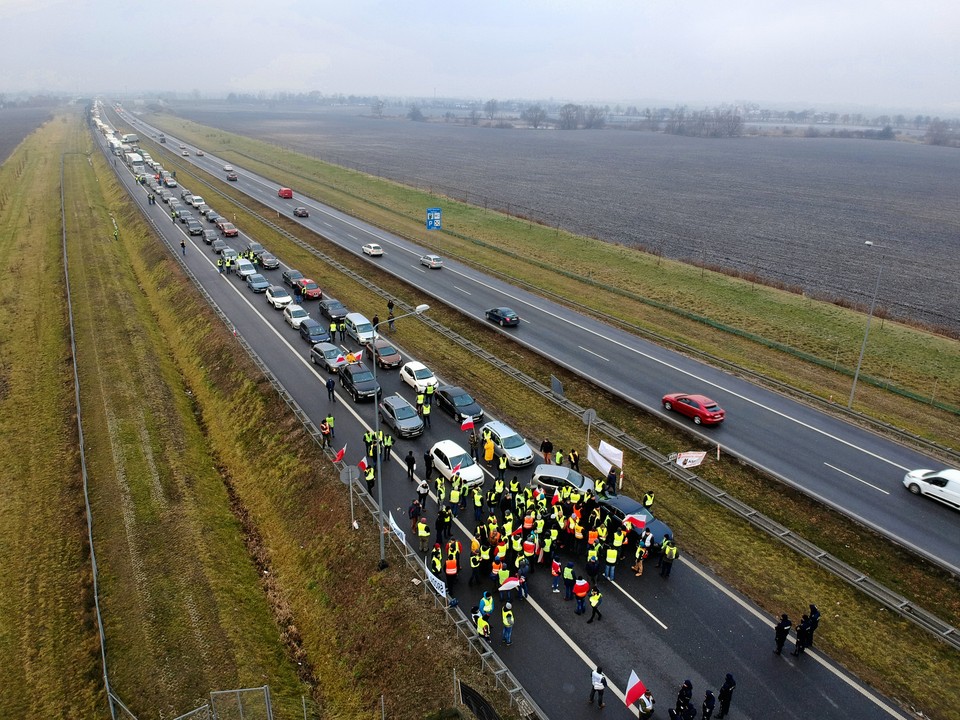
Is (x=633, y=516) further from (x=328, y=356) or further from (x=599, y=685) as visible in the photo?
(x=328, y=356)

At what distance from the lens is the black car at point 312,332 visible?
4038 cm

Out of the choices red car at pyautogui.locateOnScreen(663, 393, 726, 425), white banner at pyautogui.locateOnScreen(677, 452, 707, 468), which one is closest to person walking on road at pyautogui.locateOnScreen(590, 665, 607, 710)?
white banner at pyautogui.locateOnScreen(677, 452, 707, 468)

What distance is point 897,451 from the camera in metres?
29.4

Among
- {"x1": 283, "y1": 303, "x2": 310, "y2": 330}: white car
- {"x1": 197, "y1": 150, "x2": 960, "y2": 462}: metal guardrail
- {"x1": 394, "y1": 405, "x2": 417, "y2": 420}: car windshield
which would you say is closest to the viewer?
{"x1": 394, "y1": 405, "x2": 417, "y2": 420}: car windshield

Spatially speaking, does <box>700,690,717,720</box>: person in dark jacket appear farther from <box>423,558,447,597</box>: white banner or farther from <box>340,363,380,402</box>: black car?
<box>340,363,380,402</box>: black car

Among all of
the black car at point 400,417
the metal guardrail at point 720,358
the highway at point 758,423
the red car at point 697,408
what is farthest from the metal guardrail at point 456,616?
the metal guardrail at point 720,358

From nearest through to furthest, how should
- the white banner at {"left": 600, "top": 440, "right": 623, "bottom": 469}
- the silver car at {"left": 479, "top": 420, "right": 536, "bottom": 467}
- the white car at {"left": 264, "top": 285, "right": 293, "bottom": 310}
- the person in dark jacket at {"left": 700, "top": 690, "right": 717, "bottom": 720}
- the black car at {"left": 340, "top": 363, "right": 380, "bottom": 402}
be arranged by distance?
the person in dark jacket at {"left": 700, "top": 690, "right": 717, "bottom": 720}
the white banner at {"left": 600, "top": 440, "right": 623, "bottom": 469}
the silver car at {"left": 479, "top": 420, "right": 536, "bottom": 467}
the black car at {"left": 340, "top": 363, "right": 380, "bottom": 402}
the white car at {"left": 264, "top": 285, "right": 293, "bottom": 310}

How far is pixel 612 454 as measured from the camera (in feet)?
81.1

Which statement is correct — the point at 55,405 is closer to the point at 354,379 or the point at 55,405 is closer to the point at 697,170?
the point at 354,379

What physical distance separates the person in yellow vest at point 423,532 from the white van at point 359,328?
18.8m

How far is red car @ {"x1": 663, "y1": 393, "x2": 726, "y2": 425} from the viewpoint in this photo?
3078cm

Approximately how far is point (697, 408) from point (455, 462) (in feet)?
42.5

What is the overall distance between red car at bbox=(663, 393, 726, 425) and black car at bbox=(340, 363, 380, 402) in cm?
1568

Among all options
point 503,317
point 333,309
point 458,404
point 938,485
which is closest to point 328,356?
point 333,309
